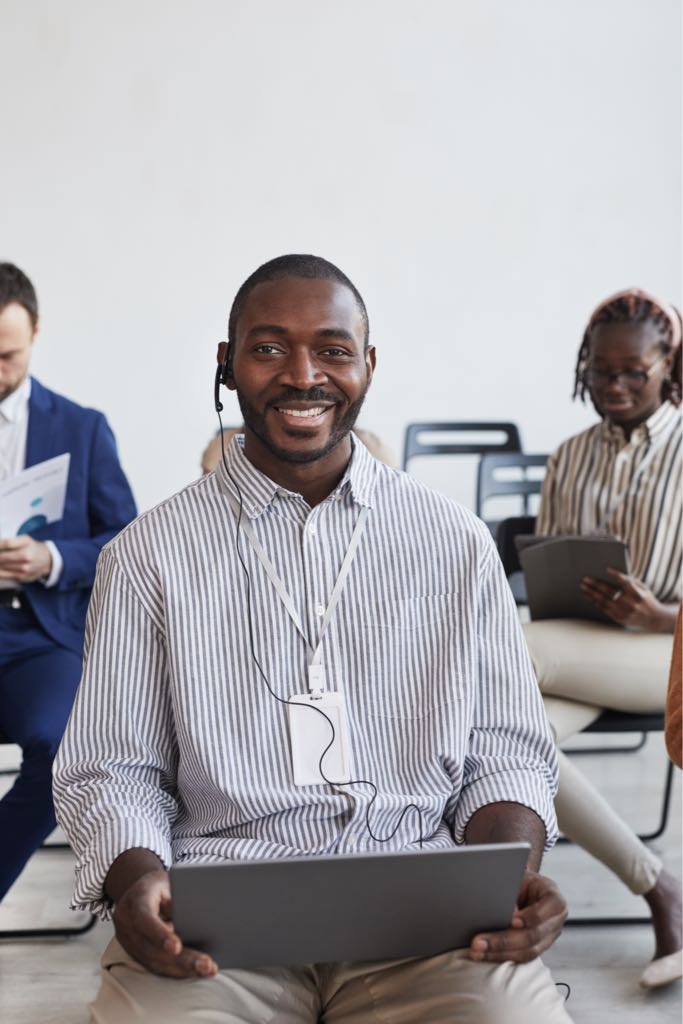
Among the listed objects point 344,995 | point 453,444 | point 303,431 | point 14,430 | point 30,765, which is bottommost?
point 30,765

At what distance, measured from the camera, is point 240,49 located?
523 centimetres

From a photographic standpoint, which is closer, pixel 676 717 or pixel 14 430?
pixel 676 717

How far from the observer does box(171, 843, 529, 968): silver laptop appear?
4.08 ft

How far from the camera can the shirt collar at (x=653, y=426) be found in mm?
3043

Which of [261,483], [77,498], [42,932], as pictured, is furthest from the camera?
[77,498]

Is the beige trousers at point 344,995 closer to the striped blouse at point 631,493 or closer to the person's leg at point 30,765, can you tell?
the person's leg at point 30,765

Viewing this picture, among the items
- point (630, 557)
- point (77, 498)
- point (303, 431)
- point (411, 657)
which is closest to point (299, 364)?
point (303, 431)

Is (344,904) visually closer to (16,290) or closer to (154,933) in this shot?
(154,933)

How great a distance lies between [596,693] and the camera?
107 inches

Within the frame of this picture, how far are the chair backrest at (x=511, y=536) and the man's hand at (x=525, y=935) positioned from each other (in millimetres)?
2028

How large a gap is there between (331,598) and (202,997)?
529 millimetres

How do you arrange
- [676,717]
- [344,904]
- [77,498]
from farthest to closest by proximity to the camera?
[77,498] < [676,717] < [344,904]

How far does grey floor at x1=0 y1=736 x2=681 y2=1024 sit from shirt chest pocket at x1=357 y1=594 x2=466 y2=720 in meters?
1.10

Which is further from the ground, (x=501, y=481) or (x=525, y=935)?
(x=501, y=481)
